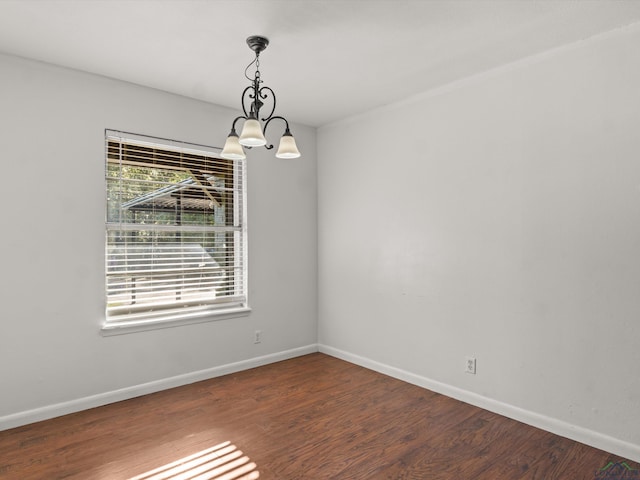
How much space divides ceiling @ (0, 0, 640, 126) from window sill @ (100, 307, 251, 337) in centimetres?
198

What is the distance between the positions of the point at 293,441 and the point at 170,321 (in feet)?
5.14

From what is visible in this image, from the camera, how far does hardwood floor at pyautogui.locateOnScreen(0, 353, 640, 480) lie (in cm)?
226

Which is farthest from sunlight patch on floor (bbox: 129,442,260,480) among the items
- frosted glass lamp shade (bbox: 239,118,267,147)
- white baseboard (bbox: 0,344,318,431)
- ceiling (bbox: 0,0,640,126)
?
ceiling (bbox: 0,0,640,126)

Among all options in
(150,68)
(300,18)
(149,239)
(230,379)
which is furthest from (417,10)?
(230,379)

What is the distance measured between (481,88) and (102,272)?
10.8 feet

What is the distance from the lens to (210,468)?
2.29 meters

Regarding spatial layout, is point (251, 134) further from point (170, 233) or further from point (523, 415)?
point (523, 415)

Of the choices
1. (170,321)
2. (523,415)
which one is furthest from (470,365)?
(170,321)

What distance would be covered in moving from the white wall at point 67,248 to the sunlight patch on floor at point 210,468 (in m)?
1.17

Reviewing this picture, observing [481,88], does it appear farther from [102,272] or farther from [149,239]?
[102,272]

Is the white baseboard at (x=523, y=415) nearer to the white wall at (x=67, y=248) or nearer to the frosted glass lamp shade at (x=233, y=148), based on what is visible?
the white wall at (x=67, y=248)

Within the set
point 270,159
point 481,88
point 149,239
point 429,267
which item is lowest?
point 429,267

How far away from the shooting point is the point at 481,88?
3.10 m

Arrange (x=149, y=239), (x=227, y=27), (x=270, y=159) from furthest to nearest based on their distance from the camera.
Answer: (x=270, y=159)
(x=149, y=239)
(x=227, y=27)
